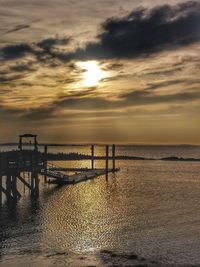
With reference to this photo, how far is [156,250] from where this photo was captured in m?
40.2

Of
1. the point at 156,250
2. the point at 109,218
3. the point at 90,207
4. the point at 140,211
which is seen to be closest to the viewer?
the point at 156,250

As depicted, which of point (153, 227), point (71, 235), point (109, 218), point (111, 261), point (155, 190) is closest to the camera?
point (111, 261)

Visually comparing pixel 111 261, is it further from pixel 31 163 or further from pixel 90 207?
pixel 31 163

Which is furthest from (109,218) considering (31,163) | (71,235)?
(31,163)

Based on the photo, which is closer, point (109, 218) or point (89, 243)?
point (89, 243)

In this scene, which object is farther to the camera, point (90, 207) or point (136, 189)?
point (136, 189)

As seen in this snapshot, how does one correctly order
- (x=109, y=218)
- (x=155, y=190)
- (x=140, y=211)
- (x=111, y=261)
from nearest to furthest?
(x=111, y=261)
(x=109, y=218)
(x=140, y=211)
(x=155, y=190)

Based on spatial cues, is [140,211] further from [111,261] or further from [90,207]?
[111,261]

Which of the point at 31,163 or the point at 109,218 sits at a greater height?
the point at 31,163

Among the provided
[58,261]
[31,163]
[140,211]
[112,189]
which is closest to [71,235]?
[58,261]

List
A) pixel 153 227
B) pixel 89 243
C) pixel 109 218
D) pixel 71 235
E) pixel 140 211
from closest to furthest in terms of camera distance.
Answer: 1. pixel 89 243
2. pixel 71 235
3. pixel 153 227
4. pixel 109 218
5. pixel 140 211

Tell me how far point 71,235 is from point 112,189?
47308 millimetres

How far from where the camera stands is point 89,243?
43.2 metres

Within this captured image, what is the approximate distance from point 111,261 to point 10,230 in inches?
561
